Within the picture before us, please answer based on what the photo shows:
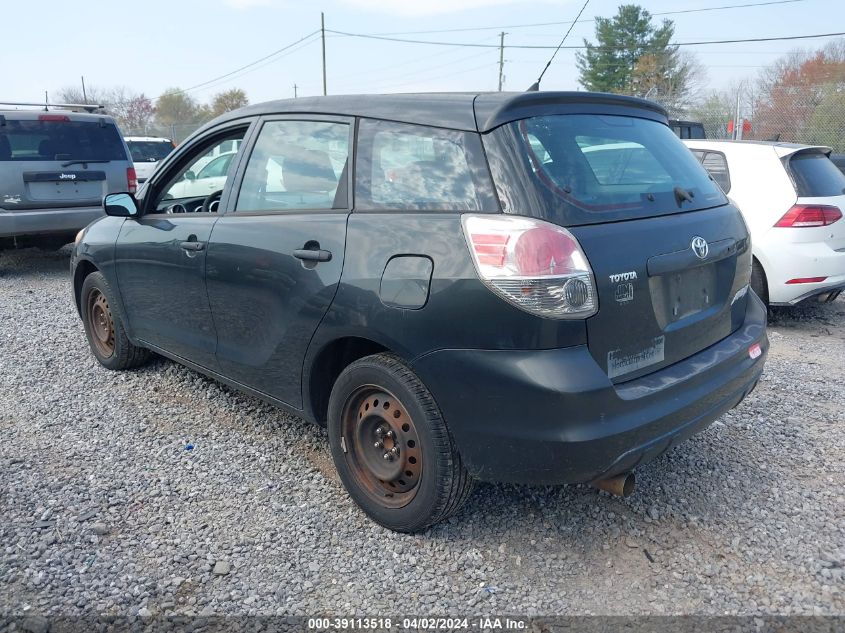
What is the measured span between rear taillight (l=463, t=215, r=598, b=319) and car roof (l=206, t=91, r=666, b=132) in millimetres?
466

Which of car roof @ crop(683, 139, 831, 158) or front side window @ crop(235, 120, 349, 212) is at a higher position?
car roof @ crop(683, 139, 831, 158)

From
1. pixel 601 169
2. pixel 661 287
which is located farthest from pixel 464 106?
pixel 661 287

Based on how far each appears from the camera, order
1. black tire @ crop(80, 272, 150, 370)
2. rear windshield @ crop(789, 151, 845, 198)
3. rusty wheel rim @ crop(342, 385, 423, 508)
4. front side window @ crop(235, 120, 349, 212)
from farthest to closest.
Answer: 1. rear windshield @ crop(789, 151, 845, 198)
2. black tire @ crop(80, 272, 150, 370)
3. front side window @ crop(235, 120, 349, 212)
4. rusty wheel rim @ crop(342, 385, 423, 508)

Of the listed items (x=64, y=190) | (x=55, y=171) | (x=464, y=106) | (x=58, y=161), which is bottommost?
(x=64, y=190)

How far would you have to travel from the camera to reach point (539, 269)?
2391mm

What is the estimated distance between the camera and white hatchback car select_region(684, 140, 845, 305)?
585cm

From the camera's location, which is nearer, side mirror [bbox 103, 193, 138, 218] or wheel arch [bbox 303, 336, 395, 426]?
Answer: wheel arch [bbox 303, 336, 395, 426]

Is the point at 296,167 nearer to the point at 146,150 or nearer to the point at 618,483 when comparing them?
the point at 618,483

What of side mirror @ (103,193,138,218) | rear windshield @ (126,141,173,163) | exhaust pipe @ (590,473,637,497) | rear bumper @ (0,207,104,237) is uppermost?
rear windshield @ (126,141,173,163)

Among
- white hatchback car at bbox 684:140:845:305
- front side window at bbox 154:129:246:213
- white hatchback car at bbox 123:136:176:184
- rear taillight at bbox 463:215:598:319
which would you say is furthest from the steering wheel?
white hatchback car at bbox 123:136:176:184

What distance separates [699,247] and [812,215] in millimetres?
3713

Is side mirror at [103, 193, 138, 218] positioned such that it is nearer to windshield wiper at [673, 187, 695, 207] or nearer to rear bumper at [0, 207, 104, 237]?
windshield wiper at [673, 187, 695, 207]

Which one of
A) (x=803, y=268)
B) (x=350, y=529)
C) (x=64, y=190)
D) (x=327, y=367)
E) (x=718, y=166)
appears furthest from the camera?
(x=64, y=190)

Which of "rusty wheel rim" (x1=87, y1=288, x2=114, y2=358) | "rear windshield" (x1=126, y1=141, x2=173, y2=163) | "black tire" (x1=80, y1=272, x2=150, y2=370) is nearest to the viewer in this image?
"black tire" (x1=80, y1=272, x2=150, y2=370)
